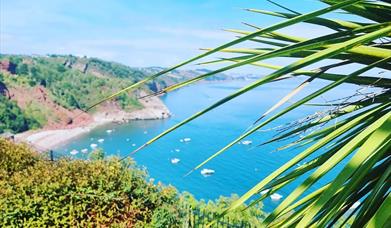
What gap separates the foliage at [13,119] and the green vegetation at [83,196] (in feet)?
266

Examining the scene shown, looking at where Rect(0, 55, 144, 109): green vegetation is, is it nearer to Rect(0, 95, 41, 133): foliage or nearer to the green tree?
the green tree

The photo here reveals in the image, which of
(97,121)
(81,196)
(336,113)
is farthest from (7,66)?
(336,113)

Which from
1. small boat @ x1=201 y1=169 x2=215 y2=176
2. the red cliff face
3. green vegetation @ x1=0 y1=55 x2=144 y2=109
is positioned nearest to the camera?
small boat @ x1=201 y1=169 x2=215 y2=176

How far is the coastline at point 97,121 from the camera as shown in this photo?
8031cm

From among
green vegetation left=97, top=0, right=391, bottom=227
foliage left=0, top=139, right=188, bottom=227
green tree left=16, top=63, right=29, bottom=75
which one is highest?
green vegetation left=97, top=0, right=391, bottom=227

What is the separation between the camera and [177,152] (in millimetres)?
65125

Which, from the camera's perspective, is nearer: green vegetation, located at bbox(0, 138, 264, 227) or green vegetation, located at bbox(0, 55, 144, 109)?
green vegetation, located at bbox(0, 138, 264, 227)

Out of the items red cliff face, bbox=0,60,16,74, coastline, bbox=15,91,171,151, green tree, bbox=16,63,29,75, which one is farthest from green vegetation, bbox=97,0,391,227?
green tree, bbox=16,63,29,75

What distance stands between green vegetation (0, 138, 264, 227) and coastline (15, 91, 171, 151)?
239ft

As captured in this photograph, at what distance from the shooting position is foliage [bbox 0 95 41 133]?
274ft

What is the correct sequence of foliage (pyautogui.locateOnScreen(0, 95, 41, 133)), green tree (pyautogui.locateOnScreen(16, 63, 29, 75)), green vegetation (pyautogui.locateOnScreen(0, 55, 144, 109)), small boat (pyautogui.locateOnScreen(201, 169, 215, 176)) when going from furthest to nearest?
1. green tree (pyautogui.locateOnScreen(16, 63, 29, 75))
2. green vegetation (pyautogui.locateOnScreen(0, 55, 144, 109))
3. foliage (pyautogui.locateOnScreen(0, 95, 41, 133))
4. small boat (pyautogui.locateOnScreen(201, 169, 215, 176))

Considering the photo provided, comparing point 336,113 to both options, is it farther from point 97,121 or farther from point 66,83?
point 66,83

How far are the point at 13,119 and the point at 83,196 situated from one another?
88547 millimetres

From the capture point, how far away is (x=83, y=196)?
5914 millimetres
